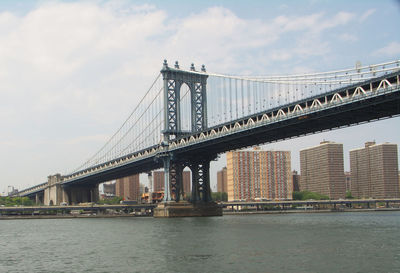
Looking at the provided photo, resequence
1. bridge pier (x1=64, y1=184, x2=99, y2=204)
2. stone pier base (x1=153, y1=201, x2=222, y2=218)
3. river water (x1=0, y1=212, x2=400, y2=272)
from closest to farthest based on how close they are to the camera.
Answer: river water (x1=0, y1=212, x2=400, y2=272) → stone pier base (x1=153, y1=201, x2=222, y2=218) → bridge pier (x1=64, y1=184, x2=99, y2=204)

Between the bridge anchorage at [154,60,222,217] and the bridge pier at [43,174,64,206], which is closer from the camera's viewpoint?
the bridge anchorage at [154,60,222,217]

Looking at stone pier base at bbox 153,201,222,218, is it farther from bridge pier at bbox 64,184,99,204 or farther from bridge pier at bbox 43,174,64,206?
bridge pier at bbox 64,184,99,204

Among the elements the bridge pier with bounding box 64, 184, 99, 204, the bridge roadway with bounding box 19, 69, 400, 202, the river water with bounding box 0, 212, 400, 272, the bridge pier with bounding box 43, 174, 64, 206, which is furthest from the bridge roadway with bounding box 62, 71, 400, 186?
the bridge pier with bounding box 64, 184, 99, 204

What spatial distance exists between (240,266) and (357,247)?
37.5ft

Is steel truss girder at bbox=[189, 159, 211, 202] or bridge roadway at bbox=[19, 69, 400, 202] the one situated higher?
bridge roadway at bbox=[19, 69, 400, 202]

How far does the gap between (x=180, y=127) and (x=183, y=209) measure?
46.8 feet

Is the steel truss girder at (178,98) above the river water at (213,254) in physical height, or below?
above

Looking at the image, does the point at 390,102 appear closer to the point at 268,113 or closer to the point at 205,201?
the point at 268,113

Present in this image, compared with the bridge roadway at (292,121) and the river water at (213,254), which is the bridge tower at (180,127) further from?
the river water at (213,254)

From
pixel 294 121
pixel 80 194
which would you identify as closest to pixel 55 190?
pixel 80 194

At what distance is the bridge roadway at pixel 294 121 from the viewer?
58438 millimetres

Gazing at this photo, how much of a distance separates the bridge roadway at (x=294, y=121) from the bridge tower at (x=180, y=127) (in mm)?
1620

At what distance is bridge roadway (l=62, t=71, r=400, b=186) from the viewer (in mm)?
58438

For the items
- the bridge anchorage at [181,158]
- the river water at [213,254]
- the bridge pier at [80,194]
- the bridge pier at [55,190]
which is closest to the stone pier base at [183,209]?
the bridge anchorage at [181,158]
